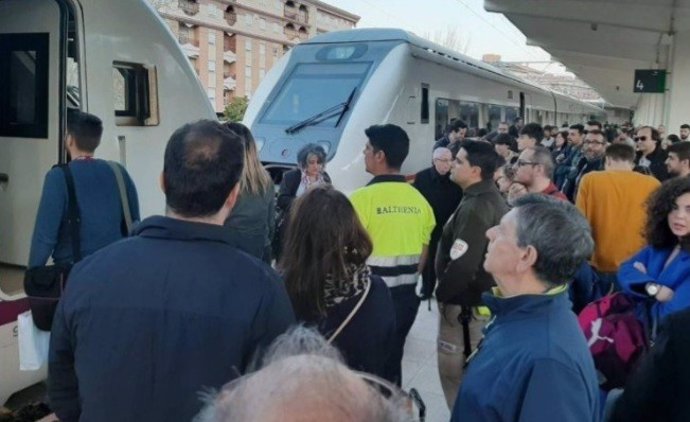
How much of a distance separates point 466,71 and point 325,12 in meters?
49.7

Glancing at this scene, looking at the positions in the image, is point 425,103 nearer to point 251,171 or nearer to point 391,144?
point 391,144

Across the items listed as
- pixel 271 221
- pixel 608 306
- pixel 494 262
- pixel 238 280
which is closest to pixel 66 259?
pixel 271 221

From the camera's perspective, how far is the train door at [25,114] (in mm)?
4391

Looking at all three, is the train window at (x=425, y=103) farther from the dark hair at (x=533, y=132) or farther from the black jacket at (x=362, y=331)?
the black jacket at (x=362, y=331)

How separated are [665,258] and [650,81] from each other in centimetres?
1589

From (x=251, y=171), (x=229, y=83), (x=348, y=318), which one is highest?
(x=229, y=83)

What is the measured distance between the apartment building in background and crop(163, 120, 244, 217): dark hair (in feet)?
129

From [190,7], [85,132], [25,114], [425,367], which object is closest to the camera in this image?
[85,132]

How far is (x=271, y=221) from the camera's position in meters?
4.34

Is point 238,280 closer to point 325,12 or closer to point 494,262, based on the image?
point 494,262

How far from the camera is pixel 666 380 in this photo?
176 centimetres

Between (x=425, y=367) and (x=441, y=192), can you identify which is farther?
(x=441, y=192)

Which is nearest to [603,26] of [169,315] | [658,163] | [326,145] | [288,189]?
[658,163]

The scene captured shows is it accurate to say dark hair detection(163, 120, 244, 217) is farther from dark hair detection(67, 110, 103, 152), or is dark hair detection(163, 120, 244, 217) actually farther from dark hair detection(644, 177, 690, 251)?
dark hair detection(644, 177, 690, 251)
